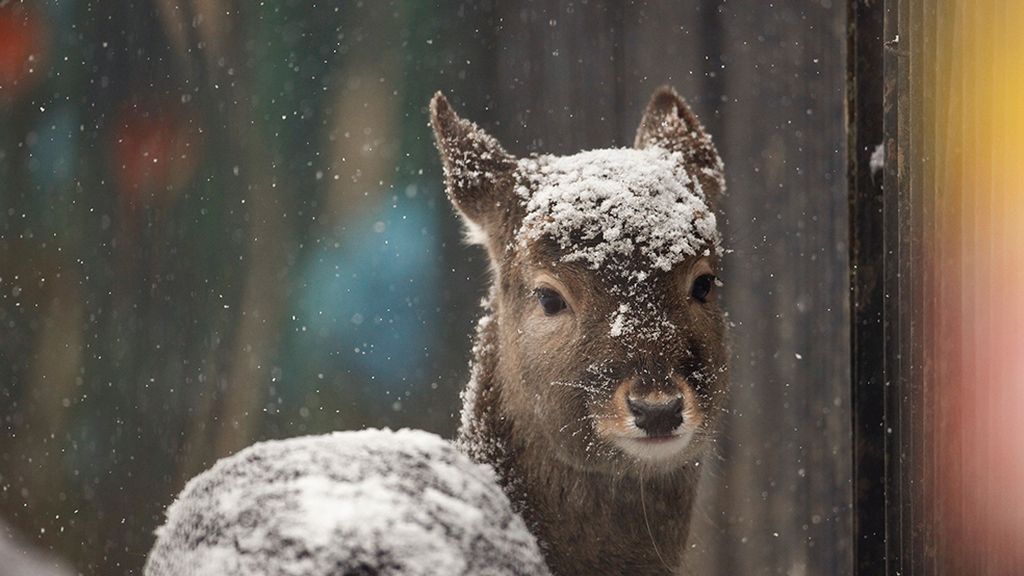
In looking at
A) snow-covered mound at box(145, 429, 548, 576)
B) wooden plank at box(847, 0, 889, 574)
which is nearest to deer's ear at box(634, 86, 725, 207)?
wooden plank at box(847, 0, 889, 574)

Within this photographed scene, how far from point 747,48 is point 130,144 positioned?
2.54 ft

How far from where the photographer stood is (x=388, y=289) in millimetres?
1486

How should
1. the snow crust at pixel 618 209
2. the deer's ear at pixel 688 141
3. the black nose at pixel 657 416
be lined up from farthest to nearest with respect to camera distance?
the deer's ear at pixel 688 141 → the snow crust at pixel 618 209 → the black nose at pixel 657 416

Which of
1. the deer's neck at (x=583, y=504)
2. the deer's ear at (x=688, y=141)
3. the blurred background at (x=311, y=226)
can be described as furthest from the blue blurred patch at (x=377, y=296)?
the deer's ear at (x=688, y=141)

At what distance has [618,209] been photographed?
1.33 metres

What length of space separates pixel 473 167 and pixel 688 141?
0.88 feet

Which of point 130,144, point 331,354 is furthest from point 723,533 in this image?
point 130,144

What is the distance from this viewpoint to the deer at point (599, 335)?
128cm

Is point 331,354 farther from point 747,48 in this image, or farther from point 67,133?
point 747,48

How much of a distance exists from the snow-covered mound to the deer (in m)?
0.08

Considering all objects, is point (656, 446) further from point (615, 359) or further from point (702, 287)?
point (702, 287)

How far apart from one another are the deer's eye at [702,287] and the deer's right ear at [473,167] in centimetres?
24

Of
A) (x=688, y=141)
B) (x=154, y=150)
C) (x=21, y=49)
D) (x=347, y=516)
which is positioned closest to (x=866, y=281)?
(x=688, y=141)

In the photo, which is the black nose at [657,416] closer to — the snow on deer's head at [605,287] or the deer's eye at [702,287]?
the snow on deer's head at [605,287]
